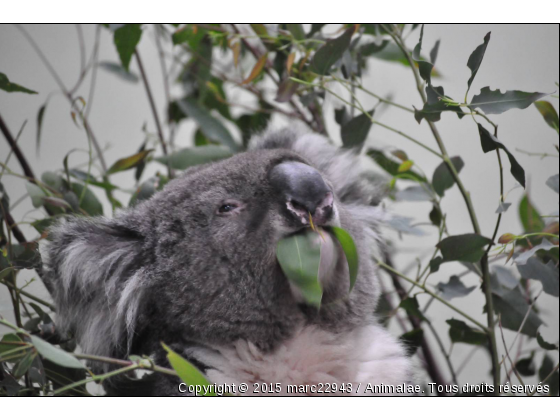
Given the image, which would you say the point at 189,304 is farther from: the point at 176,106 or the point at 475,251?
the point at 176,106

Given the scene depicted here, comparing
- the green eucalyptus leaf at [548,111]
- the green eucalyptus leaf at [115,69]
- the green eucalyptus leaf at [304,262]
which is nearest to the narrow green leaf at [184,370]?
the green eucalyptus leaf at [304,262]

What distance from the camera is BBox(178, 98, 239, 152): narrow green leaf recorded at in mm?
1983

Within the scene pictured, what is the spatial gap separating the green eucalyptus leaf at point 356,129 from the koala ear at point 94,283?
0.66m

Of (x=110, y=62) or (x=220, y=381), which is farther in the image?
(x=110, y=62)

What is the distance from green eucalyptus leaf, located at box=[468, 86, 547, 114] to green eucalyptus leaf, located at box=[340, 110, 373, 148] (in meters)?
0.49

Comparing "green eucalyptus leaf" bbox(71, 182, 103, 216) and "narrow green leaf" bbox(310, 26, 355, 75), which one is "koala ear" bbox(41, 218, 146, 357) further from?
"narrow green leaf" bbox(310, 26, 355, 75)

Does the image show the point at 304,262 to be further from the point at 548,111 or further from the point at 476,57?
the point at 548,111

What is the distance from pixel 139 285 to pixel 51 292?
0.66 ft

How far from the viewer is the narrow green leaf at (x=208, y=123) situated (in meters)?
1.98

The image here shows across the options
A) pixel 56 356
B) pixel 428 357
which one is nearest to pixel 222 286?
pixel 56 356

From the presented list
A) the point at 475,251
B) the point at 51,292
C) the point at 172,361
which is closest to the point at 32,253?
the point at 51,292

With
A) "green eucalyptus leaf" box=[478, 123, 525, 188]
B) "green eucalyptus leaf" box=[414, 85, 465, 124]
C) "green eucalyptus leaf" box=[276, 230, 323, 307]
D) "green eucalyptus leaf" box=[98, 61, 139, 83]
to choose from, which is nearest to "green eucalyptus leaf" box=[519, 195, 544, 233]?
"green eucalyptus leaf" box=[478, 123, 525, 188]

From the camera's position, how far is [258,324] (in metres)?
1.17

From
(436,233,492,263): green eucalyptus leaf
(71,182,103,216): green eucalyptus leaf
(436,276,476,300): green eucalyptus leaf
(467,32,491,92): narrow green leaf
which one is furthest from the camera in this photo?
(71,182,103,216): green eucalyptus leaf
